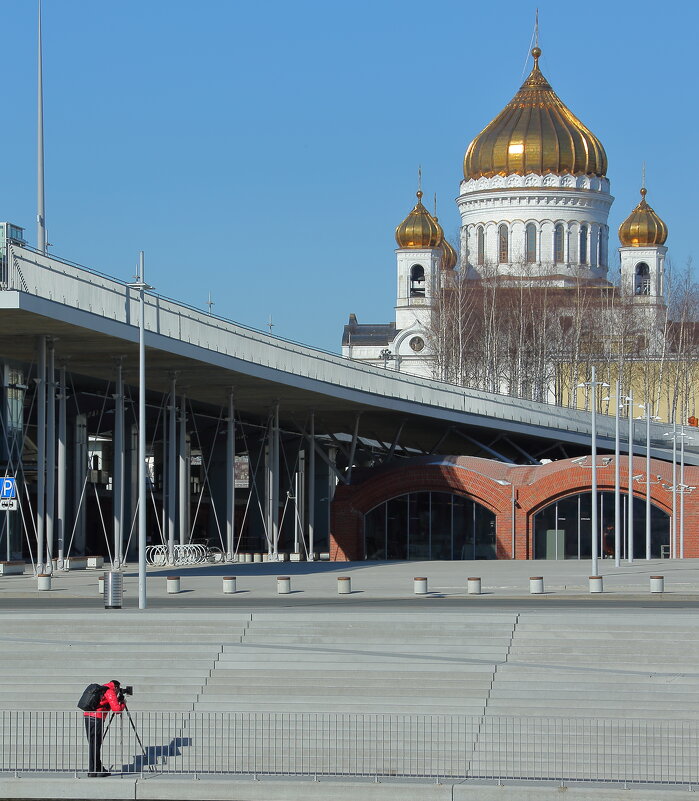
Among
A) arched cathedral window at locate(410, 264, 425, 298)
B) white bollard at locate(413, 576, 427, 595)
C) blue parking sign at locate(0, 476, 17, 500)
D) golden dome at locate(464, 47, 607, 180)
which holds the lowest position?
white bollard at locate(413, 576, 427, 595)

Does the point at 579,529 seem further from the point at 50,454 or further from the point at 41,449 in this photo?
the point at 41,449

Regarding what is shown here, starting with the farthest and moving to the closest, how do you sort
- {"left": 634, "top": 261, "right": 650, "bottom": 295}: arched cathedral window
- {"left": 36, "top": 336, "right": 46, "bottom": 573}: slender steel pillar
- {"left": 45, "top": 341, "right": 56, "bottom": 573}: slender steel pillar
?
1. {"left": 634, "top": 261, "right": 650, "bottom": 295}: arched cathedral window
2. {"left": 45, "top": 341, "right": 56, "bottom": 573}: slender steel pillar
3. {"left": 36, "top": 336, "right": 46, "bottom": 573}: slender steel pillar

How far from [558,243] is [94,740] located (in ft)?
353

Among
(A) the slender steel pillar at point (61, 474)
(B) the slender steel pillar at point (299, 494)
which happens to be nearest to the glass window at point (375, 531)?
(B) the slender steel pillar at point (299, 494)

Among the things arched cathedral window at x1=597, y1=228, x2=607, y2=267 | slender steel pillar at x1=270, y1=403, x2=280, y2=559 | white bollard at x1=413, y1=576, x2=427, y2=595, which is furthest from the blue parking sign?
arched cathedral window at x1=597, y1=228, x2=607, y2=267

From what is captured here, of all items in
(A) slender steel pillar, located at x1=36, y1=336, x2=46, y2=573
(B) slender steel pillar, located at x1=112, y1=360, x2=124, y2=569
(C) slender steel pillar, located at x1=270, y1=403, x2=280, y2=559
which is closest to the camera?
(A) slender steel pillar, located at x1=36, y1=336, x2=46, y2=573

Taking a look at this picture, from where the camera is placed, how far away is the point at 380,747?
69.5 feet

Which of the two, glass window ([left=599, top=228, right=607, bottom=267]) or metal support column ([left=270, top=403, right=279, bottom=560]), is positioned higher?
glass window ([left=599, top=228, right=607, bottom=267])

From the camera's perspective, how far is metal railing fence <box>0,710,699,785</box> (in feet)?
67.4

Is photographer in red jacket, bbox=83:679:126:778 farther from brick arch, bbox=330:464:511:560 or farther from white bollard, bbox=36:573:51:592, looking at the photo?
brick arch, bbox=330:464:511:560

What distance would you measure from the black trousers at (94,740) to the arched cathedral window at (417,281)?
10614cm

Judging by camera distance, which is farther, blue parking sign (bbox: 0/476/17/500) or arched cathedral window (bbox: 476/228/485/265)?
arched cathedral window (bbox: 476/228/485/265)

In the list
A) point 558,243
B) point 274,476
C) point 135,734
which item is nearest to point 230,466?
point 274,476

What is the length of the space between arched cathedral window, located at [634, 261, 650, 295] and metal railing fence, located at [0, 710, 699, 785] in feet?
315
